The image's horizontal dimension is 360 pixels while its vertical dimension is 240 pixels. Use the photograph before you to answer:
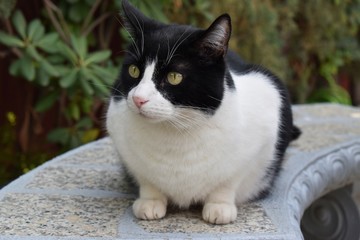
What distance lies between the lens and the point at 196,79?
1269 mm

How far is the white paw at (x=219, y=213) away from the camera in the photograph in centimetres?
Result: 137

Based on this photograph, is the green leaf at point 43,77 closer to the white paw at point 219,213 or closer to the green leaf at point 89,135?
the green leaf at point 89,135

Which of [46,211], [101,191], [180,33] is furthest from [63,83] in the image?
[180,33]

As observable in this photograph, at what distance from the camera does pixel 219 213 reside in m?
1.37

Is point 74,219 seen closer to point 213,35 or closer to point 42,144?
point 213,35

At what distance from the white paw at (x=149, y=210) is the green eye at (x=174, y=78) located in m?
0.33

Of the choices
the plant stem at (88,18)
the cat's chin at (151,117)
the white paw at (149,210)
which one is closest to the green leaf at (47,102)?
the plant stem at (88,18)

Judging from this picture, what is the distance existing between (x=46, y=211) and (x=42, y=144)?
1.57 meters

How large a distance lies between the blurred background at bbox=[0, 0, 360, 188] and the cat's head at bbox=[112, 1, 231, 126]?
508mm

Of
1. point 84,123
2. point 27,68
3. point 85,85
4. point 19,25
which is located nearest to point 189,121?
point 85,85

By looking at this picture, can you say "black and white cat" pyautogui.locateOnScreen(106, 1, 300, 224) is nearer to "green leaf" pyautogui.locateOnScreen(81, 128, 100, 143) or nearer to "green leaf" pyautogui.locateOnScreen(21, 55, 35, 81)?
"green leaf" pyautogui.locateOnScreen(21, 55, 35, 81)

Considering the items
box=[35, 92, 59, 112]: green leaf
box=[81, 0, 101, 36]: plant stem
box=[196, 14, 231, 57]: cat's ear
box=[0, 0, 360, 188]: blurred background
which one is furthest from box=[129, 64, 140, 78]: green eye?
box=[81, 0, 101, 36]: plant stem

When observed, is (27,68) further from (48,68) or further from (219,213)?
(219,213)

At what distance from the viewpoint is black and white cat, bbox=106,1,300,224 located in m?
1.26
